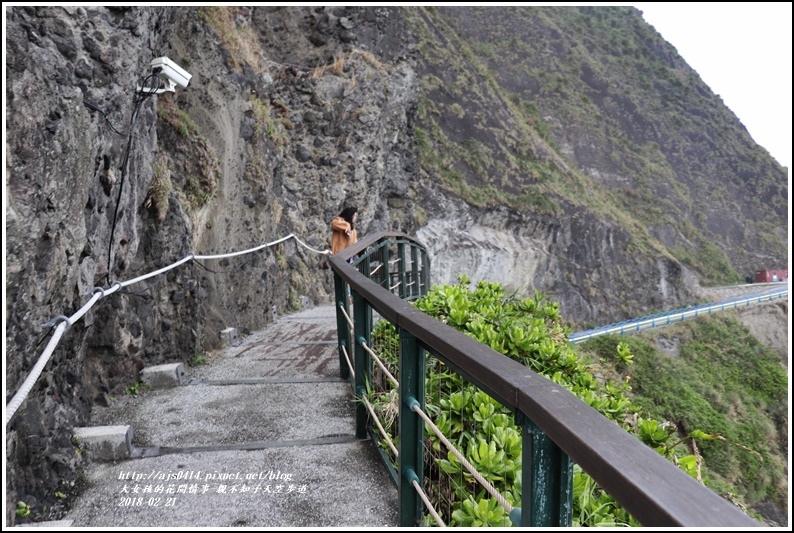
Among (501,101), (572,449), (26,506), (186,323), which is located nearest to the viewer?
(572,449)

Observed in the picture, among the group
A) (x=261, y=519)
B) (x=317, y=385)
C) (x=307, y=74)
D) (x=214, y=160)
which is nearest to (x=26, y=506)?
(x=261, y=519)

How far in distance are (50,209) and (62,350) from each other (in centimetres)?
87

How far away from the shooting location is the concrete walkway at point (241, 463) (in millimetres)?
2500

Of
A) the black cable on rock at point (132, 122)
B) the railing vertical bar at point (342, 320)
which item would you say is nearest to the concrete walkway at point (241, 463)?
the railing vertical bar at point (342, 320)

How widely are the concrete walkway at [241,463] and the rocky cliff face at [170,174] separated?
1.01 feet

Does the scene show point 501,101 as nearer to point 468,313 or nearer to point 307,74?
point 307,74

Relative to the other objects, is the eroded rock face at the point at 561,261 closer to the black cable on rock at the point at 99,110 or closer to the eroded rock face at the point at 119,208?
the eroded rock face at the point at 119,208

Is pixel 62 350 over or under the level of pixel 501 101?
under

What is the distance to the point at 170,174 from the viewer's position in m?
6.21

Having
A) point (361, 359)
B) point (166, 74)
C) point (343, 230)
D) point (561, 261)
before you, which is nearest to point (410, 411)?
point (361, 359)

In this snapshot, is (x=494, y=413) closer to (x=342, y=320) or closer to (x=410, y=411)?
(x=410, y=411)

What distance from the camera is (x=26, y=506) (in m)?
2.45

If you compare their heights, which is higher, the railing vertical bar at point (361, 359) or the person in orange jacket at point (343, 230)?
the person in orange jacket at point (343, 230)

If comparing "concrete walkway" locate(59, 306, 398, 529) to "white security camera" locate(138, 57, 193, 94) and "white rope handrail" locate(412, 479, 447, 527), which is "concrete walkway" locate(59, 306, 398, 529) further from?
"white security camera" locate(138, 57, 193, 94)
